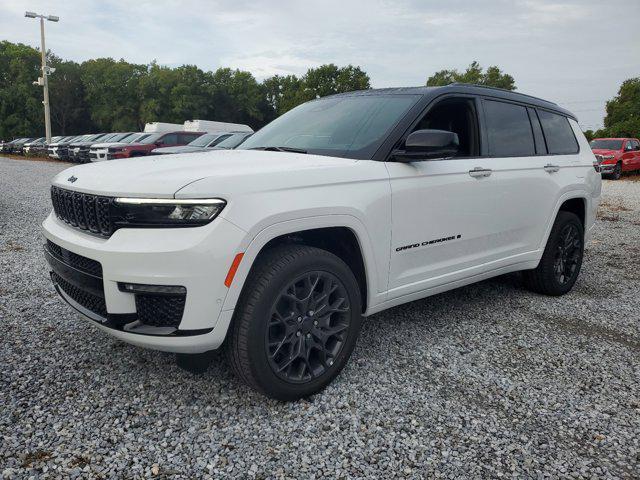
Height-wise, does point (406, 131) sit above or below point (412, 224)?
above

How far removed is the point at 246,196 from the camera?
2.42 metres

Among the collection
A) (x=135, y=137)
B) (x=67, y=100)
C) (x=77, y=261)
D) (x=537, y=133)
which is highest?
(x=67, y=100)

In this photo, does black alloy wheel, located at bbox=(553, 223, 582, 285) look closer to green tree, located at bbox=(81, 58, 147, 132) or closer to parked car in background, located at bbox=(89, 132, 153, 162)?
parked car in background, located at bbox=(89, 132, 153, 162)

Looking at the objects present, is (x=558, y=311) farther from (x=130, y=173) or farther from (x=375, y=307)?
(x=130, y=173)

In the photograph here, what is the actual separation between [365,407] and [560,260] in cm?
289

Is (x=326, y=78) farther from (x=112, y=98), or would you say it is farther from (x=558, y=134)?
(x=558, y=134)

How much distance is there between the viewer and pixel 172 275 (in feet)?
7.54

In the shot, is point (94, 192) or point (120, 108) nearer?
point (94, 192)

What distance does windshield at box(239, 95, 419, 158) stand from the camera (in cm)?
320

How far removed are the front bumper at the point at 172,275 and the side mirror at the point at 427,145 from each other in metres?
1.19

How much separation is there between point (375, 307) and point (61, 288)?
183cm

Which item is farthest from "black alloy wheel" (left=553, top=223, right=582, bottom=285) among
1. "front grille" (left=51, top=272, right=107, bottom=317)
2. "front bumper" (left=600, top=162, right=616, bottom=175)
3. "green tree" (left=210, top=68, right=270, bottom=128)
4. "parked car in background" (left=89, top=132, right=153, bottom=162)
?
"green tree" (left=210, top=68, right=270, bottom=128)

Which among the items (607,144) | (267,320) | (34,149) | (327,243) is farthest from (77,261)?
(34,149)

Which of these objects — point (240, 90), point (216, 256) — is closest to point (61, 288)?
point (216, 256)
